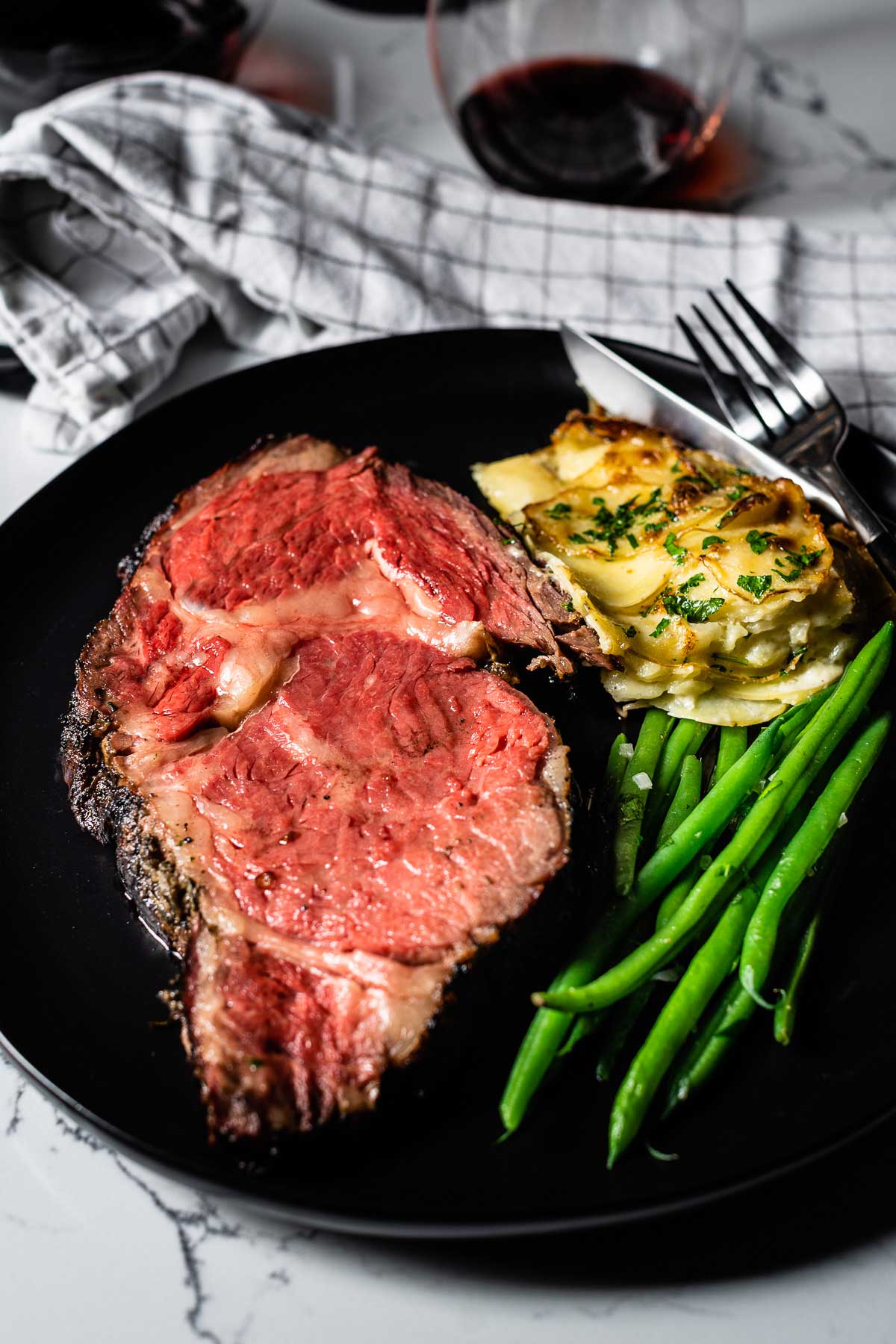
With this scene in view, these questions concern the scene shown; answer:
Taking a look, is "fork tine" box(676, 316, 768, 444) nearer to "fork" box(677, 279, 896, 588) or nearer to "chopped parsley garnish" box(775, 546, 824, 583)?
"fork" box(677, 279, 896, 588)

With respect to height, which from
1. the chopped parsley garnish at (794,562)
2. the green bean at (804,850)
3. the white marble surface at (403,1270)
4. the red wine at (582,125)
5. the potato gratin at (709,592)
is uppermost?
the red wine at (582,125)

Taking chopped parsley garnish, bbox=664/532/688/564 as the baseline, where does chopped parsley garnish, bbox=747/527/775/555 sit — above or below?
above

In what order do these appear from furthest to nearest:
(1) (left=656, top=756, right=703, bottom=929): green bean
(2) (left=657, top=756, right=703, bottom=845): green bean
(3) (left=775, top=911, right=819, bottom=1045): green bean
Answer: (2) (left=657, top=756, right=703, bottom=845): green bean → (1) (left=656, top=756, right=703, bottom=929): green bean → (3) (left=775, top=911, right=819, bottom=1045): green bean

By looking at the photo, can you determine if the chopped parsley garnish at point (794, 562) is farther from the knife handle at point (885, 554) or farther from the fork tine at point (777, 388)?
the fork tine at point (777, 388)

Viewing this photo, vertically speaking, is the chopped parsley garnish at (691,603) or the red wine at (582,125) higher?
the red wine at (582,125)

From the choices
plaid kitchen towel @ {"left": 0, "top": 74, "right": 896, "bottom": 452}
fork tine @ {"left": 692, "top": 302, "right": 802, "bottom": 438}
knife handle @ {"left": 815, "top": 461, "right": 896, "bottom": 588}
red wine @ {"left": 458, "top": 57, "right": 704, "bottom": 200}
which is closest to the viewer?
knife handle @ {"left": 815, "top": 461, "right": 896, "bottom": 588}

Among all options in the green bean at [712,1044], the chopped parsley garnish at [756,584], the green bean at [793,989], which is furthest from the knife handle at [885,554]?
the green bean at [712,1044]

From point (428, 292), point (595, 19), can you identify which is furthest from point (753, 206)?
point (428, 292)

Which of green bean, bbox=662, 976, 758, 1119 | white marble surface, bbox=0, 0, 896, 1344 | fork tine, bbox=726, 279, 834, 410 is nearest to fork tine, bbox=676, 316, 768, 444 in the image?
fork tine, bbox=726, 279, 834, 410

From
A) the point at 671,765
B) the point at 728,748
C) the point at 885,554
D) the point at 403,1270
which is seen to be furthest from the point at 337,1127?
the point at 885,554
